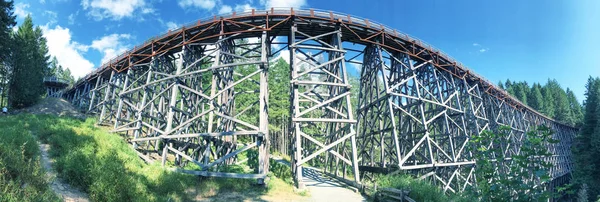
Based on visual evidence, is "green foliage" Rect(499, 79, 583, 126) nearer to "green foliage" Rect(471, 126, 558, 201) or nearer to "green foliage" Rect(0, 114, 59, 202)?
"green foliage" Rect(471, 126, 558, 201)

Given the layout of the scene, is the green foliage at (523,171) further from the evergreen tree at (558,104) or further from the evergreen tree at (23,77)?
the evergreen tree at (558,104)

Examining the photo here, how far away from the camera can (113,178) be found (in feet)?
26.1

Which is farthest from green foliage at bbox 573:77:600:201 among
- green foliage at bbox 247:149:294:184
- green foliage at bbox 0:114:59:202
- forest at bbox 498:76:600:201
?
green foliage at bbox 0:114:59:202

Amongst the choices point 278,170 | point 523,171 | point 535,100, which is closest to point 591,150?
point 278,170

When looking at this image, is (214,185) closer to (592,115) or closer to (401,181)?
(401,181)

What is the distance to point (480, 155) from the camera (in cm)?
573

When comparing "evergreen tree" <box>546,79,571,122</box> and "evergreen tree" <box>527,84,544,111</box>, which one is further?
"evergreen tree" <box>527,84,544,111</box>

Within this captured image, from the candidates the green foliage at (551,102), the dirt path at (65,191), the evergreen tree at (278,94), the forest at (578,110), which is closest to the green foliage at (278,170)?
the dirt path at (65,191)

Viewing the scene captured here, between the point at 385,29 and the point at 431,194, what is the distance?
10.8 meters

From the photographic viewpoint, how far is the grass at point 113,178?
773 centimetres

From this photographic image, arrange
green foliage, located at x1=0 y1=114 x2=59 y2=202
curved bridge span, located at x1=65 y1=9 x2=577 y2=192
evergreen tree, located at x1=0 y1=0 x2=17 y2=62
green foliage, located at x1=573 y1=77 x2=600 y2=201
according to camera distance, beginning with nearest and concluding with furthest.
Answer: green foliage, located at x1=0 y1=114 x2=59 y2=202, curved bridge span, located at x1=65 y1=9 x2=577 y2=192, evergreen tree, located at x1=0 y1=0 x2=17 y2=62, green foliage, located at x1=573 y1=77 x2=600 y2=201

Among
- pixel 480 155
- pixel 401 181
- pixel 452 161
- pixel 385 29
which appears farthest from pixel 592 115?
pixel 480 155

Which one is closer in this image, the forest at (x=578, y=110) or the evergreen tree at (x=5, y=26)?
the evergreen tree at (x=5, y=26)

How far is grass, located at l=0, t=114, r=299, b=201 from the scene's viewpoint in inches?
304
